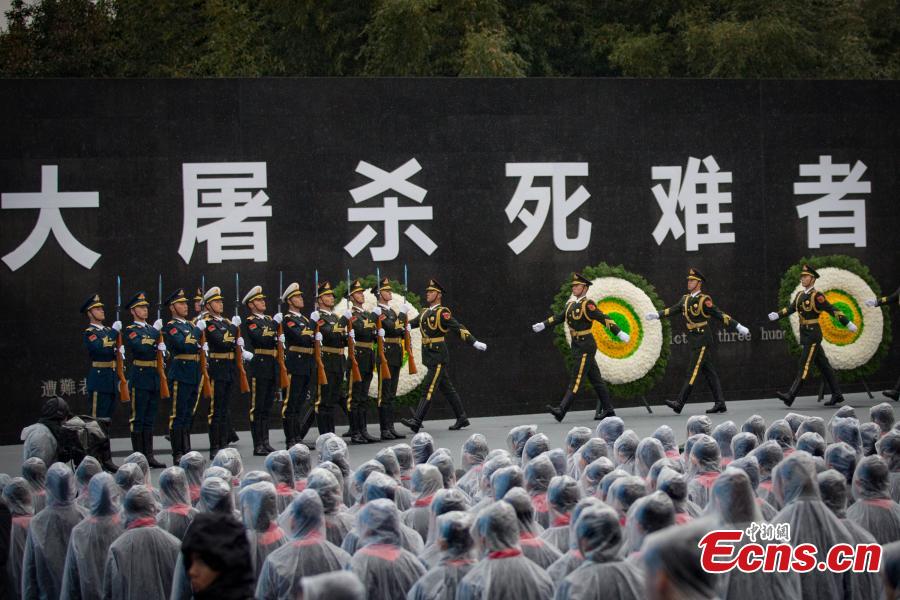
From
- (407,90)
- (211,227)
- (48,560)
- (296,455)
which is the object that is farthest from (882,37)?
(48,560)

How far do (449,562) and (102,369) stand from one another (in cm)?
767

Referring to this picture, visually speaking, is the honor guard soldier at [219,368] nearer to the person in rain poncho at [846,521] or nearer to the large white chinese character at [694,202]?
the large white chinese character at [694,202]

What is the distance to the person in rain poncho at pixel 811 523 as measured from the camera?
584 centimetres

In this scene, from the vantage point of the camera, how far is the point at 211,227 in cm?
1450

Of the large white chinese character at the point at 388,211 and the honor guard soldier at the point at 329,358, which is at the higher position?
the large white chinese character at the point at 388,211

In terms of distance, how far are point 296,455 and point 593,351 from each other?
7.05 m

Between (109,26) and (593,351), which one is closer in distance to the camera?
(593,351)

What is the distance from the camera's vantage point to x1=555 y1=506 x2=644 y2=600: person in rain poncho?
4922 millimetres

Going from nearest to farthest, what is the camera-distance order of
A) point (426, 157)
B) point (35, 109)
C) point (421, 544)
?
point (421, 544) < point (35, 109) < point (426, 157)

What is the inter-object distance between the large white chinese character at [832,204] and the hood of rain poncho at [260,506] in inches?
456

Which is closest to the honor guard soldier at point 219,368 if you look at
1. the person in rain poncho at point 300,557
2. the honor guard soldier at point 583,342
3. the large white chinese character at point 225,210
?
the large white chinese character at point 225,210

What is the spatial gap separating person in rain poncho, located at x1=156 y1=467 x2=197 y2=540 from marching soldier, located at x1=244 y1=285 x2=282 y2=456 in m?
5.78

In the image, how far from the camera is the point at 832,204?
53.5ft

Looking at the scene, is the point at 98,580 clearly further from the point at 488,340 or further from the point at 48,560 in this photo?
the point at 488,340
